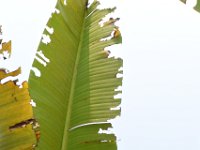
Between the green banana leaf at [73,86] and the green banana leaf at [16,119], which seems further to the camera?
the green banana leaf at [73,86]

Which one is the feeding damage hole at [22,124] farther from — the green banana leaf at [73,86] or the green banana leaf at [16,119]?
the green banana leaf at [73,86]

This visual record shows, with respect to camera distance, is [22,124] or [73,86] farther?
[73,86]

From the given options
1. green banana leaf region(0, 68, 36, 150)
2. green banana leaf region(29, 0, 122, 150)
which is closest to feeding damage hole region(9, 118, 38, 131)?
green banana leaf region(0, 68, 36, 150)

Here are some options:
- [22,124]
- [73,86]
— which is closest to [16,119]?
[22,124]

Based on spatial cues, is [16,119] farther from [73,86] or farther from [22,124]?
[73,86]

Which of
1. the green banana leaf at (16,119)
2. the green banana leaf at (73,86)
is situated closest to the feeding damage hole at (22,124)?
the green banana leaf at (16,119)

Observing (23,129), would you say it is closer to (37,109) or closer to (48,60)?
(37,109)

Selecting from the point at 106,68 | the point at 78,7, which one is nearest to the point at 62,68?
the point at 106,68
